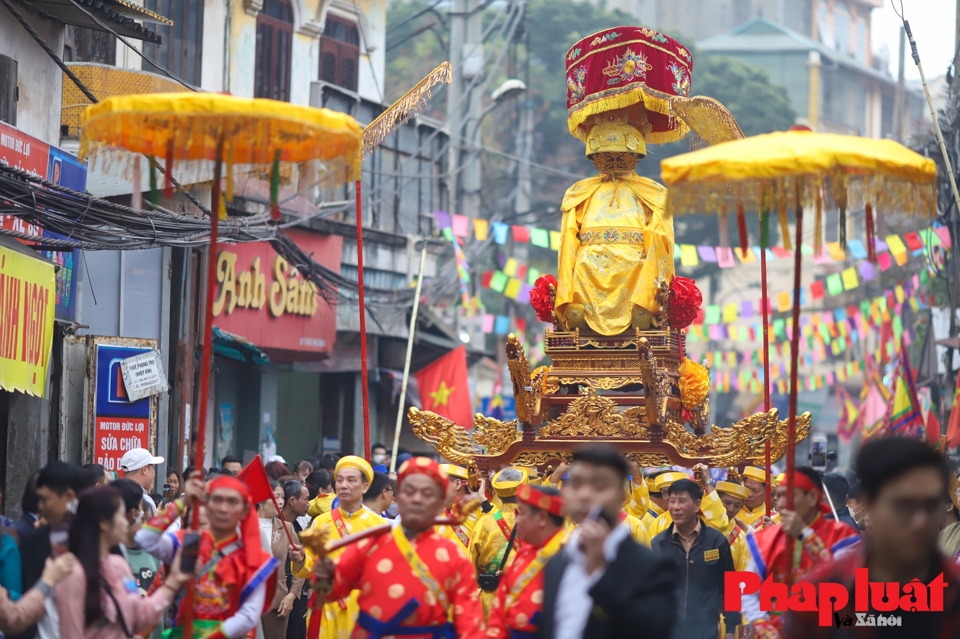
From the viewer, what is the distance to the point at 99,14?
47.2 ft

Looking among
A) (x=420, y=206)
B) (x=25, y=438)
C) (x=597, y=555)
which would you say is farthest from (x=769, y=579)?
(x=420, y=206)

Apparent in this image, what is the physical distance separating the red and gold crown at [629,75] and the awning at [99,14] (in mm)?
4409

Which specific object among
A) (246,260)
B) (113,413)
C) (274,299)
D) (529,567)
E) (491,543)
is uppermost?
(246,260)

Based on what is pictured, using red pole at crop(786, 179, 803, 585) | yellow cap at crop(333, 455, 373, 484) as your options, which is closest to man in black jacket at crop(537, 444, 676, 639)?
red pole at crop(786, 179, 803, 585)

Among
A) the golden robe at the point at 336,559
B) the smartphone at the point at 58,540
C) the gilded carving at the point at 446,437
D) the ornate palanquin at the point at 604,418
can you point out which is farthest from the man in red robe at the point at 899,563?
the gilded carving at the point at 446,437

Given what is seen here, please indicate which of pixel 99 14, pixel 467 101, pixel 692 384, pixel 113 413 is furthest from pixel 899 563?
pixel 467 101

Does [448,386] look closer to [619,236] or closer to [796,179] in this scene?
[619,236]

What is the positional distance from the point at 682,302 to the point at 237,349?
29.7 ft

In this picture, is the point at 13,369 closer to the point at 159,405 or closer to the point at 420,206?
the point at 159,405

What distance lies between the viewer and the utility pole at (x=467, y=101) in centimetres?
2547

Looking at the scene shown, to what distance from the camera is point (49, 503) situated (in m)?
6.82

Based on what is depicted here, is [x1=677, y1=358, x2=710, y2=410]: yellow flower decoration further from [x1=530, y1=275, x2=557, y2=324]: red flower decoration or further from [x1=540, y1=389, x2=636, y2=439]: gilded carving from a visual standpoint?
[x1=530, y1=275, x2=557, y2=324]: red flower decoration

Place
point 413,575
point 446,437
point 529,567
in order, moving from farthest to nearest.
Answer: point 446,437, point 413,575, point 529,567

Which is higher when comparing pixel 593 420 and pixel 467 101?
pixel 467 101
